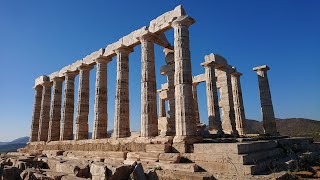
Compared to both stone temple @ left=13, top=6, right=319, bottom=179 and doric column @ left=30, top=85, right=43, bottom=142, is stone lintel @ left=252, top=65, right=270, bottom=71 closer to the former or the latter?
stone temple @ left=13, top=6, right=319, bottom=179

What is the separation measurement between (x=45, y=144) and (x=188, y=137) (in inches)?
735

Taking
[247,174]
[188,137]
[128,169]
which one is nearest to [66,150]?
[188,137]

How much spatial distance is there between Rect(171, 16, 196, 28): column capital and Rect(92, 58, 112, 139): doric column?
8.80 m

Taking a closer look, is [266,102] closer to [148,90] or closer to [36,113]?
[148,90]

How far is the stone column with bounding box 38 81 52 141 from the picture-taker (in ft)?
91.0

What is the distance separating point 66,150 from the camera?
71.3 feet

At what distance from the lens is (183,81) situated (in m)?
14.0

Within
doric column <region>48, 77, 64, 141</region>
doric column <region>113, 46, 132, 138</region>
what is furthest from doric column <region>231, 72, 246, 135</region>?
doric column <region>48, 77, 64, 141</region>

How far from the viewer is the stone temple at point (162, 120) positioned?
10.5 metres

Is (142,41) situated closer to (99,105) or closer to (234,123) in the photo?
(99,105)

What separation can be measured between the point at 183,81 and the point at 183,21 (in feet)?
12.4

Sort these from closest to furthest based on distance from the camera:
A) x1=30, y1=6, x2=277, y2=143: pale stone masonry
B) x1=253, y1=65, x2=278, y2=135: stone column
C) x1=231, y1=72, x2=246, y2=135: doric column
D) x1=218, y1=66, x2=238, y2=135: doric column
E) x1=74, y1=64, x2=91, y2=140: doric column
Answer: x1=30, y1=6, x2=277, y2=143: pale stone masonry < x1=74, y1=64, x2=91, y2=140: doric column < x1=253, y1=65, x2=278, y2=135: stone column < x1=218, y1=66, x2=238, y2=135: doric column < x1=231, y1=72, x2=246, y2=135: doric column

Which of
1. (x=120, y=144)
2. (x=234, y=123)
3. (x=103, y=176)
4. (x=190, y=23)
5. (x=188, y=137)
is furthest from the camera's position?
(x=234, y=123)

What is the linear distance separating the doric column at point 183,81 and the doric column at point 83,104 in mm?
12013
